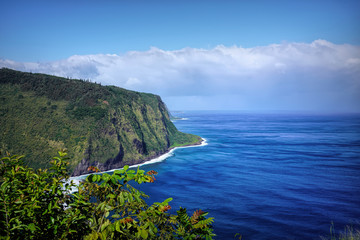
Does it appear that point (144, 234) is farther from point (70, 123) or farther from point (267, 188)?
point (70, 123)

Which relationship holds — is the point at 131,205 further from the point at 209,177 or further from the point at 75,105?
the point at 75,105

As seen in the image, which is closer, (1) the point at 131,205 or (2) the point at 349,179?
(1) the point at 131,205

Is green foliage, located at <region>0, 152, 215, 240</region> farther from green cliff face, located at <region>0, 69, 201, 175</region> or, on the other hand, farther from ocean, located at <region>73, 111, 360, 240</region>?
green cliff face, located at <region>0, 69, 201, 175</region>

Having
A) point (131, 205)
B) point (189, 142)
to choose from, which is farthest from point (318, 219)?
point (189, 142)

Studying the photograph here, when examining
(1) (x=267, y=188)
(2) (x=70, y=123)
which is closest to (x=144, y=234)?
(1) (x=267, y=188)

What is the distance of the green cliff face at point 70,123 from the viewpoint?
230 feet

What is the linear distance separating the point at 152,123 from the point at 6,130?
69.5 metres

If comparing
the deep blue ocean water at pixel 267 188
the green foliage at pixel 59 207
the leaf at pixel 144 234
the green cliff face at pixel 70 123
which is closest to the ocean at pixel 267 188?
the deep blue ocean water at pixel 267 188

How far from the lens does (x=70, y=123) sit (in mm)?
81312

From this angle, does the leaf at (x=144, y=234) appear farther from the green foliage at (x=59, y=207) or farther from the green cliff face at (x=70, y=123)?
the green cliff face at (x=70, y=123)

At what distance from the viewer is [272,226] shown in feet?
136

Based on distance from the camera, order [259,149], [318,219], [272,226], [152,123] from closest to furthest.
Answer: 1. [272,226]
2. [318,219]
3. [259,149]
4. [152,123]

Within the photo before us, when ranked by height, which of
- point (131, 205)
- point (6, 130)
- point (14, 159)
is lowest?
point (6, 130)

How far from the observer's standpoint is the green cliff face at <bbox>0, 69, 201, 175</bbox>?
70250 millimetres
